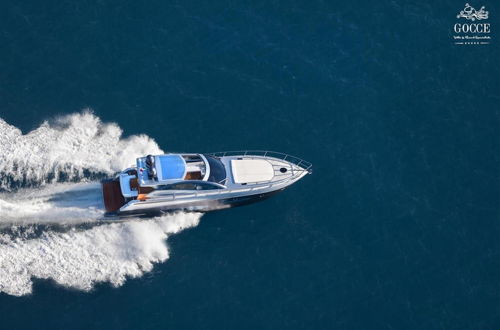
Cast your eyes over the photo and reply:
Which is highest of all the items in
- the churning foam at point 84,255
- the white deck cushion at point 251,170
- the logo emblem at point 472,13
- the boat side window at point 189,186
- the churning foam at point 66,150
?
the logo emblem at point 472,13

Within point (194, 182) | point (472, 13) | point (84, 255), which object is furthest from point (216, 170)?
point (472, 13)

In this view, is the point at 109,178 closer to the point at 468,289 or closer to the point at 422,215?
the point at 422,215

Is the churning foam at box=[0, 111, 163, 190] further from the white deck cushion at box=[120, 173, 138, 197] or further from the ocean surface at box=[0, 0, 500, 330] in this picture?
the white deck cushion at box=[120, 173, 138, 197]

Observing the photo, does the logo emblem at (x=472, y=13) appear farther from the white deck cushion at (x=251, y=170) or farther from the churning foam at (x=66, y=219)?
the churning foam at (x=66, y=219)

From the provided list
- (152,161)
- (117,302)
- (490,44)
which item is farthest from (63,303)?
(490,44)

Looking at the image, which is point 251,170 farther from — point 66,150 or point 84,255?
point 66,150

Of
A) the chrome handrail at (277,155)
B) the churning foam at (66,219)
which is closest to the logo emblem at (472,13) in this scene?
the chrome handrail at (277,155)

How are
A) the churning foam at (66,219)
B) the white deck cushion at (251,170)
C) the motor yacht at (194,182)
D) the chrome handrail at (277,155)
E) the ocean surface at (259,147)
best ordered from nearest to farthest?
the churning foam at (66,219)
the ocean surface at (259,147)
the motor yacht at (194,182)
the white deck cushion at (251,170)
the chrome handrail at (277,155)

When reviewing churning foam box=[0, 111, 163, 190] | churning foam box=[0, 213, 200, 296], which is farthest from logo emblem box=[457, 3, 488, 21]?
churning foam box=[0, 213, 200, 296]

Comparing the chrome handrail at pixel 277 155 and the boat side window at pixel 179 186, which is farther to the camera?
the chrome handrail at pixel 277 155
